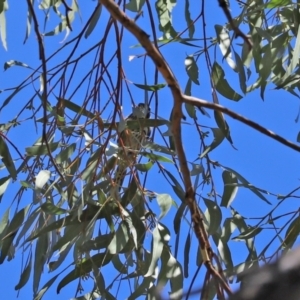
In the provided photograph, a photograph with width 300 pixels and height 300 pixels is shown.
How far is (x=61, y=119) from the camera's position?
64.2 inches

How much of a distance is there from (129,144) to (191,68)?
13.3 inches

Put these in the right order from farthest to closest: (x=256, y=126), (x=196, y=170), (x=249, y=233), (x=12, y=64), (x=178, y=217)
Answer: (x=12, y=64) → (x=249, y=233) → (x=178, y=217) → (x=196, y=170) → (x=256, y=126)

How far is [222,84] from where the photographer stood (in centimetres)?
173

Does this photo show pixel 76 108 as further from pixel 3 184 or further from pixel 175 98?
pixel 175 98

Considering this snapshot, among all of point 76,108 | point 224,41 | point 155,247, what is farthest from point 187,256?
point 224,41

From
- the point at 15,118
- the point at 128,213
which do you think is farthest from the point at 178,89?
the point at 15,118

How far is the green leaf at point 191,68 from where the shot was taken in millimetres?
1821

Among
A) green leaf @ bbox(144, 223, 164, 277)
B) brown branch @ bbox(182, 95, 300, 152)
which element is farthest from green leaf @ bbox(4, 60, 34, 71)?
brown branch @ bbox(182, 95, 300, 152)

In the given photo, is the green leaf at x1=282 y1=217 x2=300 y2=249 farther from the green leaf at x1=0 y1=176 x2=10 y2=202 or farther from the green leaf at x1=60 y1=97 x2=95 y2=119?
the green leaf at x1=0 y1=176 x2=10 y2=202

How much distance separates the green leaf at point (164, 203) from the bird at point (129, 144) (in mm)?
83

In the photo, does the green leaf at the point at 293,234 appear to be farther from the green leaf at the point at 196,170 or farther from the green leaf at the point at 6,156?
the green leaf at the point at 6,156

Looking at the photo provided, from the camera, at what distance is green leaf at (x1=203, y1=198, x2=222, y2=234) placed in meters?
1.53

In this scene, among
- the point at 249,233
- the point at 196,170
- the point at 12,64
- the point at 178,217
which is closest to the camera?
the point at 196,170

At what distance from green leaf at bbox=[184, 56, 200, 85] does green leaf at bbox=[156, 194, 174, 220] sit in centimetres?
38
